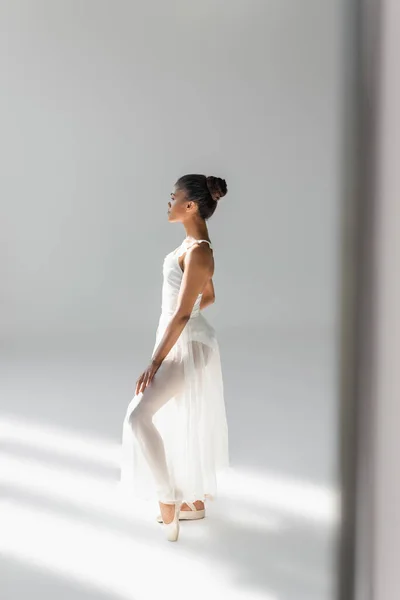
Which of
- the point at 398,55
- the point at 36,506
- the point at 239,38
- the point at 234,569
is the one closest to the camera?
the point at 398,55

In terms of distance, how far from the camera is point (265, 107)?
696 centimetres

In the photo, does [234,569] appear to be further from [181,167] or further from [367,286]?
[181,167]

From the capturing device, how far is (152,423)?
6.25 feet

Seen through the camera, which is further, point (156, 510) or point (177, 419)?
point (156, 510)

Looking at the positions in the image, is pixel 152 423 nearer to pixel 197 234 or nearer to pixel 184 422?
pixel 184 422

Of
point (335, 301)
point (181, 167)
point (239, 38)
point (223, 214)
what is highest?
point (239, 38)

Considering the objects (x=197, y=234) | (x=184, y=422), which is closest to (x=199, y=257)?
(x=197, y=234)

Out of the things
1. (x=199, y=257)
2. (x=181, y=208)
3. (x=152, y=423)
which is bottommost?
(x=152, y=423)

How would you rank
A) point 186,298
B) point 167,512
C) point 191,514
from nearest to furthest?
point 186,298 → point 167,512 → point 191,514

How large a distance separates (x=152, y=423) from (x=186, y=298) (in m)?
0.37

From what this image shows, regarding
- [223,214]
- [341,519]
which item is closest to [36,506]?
[341,519]

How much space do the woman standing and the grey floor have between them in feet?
0.59

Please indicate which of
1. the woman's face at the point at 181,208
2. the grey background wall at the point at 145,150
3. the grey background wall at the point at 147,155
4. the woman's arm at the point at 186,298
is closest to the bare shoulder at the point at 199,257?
the woman's arm at the point at 186,298

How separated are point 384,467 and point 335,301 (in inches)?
5.0
